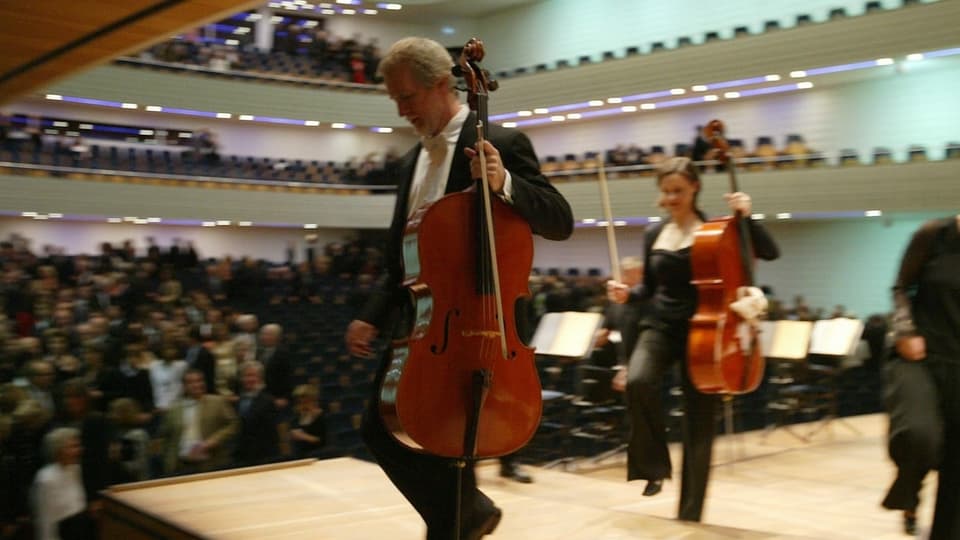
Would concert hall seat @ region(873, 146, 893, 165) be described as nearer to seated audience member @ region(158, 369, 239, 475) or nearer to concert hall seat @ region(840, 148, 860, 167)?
concert hall seat @ region(840, 148, 860, 167)

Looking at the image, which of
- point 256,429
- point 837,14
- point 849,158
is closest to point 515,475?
point 256,429

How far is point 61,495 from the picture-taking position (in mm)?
5410

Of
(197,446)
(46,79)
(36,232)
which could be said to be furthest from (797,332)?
(36,232)

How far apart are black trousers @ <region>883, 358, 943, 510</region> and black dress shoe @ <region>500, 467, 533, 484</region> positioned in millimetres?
3429

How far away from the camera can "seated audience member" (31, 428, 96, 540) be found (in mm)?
5387

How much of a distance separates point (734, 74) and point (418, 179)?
18576 mm

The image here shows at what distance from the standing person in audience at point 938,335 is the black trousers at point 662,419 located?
0.93m

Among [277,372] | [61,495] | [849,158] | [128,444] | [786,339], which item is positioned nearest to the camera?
[61,495]

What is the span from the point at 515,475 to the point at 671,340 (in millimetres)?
2671

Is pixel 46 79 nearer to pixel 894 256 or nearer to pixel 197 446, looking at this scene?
pixel 197 446

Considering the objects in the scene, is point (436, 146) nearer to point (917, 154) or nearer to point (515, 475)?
point (515, 475)

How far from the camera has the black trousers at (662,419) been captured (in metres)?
4.26

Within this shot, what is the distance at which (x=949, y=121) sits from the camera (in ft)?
61.4

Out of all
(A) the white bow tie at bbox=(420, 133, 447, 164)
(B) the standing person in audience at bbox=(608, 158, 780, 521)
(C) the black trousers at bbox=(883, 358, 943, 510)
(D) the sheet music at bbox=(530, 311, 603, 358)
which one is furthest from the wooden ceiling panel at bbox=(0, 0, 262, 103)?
(D) the sheet music at bbox=(530, 311, 603, 358)
